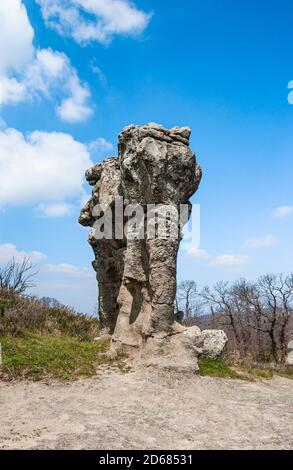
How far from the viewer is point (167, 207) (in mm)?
10531

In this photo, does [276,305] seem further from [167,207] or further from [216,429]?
[216,429]

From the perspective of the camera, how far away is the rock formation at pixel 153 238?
32.4ft

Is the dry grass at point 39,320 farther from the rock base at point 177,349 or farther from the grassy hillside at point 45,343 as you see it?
the rock base at point 177,349

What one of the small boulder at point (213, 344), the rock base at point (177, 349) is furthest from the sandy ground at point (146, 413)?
the small boulder at point (213, 344)

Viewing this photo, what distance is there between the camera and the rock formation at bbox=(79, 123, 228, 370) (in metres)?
9.88

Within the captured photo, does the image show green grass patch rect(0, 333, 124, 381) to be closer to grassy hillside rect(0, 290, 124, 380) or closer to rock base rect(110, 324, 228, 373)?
grassy hillside rect(0, 290, 124, 380)

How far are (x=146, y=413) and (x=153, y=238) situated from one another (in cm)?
437

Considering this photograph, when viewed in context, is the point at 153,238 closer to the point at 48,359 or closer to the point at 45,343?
the point at 48,359

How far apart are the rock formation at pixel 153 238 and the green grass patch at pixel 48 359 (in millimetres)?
887

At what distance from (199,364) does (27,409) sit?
Answer: 13.9 ft

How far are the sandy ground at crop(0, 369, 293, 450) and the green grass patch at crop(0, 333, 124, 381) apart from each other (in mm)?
391

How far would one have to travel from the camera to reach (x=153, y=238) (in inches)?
402

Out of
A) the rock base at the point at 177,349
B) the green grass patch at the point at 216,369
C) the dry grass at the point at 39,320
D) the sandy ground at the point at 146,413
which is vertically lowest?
the sandy ground at the point at 146,413
